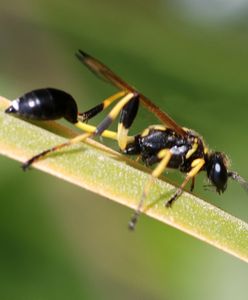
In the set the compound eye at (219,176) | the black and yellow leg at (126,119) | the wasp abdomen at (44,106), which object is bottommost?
the wasp abdomen at (44,106)

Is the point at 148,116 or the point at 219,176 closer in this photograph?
the point at 219,176

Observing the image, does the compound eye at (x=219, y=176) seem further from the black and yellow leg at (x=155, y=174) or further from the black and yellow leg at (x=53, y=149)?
the black and yellow leg at (x=53, y=149)

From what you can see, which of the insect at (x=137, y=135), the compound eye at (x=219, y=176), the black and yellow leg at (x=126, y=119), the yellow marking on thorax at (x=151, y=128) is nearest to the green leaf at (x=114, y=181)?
the insect at (x=137, y=135)

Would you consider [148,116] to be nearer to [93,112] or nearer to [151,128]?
[151,128]

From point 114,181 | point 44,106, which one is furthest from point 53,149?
point 44,106

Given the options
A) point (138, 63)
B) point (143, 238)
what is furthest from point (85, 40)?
point (143, 238)

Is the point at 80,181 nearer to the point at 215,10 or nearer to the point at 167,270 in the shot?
the point at 167,270

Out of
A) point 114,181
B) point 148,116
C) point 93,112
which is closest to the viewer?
point 114,181
